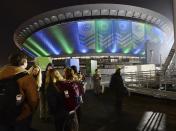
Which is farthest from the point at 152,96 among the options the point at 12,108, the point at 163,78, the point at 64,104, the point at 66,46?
the point at 66,46

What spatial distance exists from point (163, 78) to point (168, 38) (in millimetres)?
41778

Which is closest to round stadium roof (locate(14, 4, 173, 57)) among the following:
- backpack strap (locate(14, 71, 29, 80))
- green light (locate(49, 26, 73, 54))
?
green light (locate(49, 26, 73, 54))

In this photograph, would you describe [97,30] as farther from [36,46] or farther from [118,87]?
[118,87]

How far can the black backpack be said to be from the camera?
12.2 feet

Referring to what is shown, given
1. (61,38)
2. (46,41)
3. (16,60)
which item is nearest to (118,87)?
(16,60)

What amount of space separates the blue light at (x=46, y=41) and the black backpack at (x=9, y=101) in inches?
2002

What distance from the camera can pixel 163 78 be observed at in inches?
576

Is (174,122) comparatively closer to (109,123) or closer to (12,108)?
(109,123)

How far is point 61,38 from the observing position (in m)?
54.6

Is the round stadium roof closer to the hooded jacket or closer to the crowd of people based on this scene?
the crowd of people

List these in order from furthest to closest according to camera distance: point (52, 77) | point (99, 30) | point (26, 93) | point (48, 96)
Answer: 1. point (99, 30)
2. point (52, 77)
3. point (48, 96)
4. point (26, 93)

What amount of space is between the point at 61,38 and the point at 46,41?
114 inches

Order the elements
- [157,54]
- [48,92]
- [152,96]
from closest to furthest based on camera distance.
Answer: [48,92] → [152,96] → [157,54]

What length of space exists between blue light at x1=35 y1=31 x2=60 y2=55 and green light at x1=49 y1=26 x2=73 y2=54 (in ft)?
4.88
